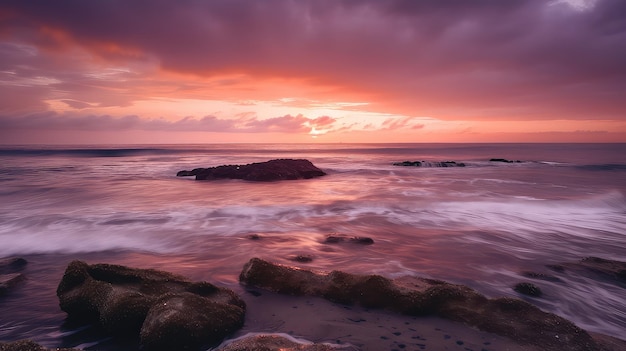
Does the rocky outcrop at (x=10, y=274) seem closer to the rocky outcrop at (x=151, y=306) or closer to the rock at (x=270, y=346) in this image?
the rocky outcrop at (x=151, y=306)

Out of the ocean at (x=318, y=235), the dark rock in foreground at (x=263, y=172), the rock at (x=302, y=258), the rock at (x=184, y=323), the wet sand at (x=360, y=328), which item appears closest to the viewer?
the rock at (x=184, y=323)

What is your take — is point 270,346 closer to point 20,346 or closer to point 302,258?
point 20,346

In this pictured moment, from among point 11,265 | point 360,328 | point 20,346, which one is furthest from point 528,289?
point 11,265

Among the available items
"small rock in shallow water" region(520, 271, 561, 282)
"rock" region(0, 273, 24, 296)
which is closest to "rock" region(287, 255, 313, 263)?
"small rock in shallow water" region(520, 271, 561, 282)

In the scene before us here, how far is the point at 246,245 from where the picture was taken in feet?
29.5

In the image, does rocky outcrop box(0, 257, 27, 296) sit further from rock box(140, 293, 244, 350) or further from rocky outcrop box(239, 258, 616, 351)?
rocky outcrop box(239, 258, 616, 351)

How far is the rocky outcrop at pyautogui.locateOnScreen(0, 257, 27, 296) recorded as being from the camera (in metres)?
5.76

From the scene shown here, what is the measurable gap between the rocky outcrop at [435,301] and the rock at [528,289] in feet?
5.10

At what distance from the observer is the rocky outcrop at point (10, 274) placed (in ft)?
18.9

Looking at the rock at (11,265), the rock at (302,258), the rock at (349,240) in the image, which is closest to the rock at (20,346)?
the rock at (11,265)

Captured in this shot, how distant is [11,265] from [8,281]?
1.50 meters

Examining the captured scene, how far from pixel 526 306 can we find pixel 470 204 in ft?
39.0

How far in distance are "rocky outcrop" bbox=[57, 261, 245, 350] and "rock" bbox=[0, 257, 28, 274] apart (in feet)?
9.10

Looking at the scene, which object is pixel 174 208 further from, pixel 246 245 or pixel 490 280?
pixel 490 280
